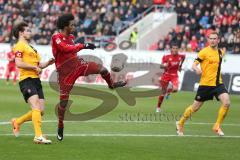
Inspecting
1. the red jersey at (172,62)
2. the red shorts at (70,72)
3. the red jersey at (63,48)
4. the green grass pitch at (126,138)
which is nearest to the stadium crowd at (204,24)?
the red jersey at (172,62)

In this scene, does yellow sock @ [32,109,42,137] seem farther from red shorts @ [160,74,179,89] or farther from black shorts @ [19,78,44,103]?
red shorts @ [160,74,179,89]

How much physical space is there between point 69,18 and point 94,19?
2805 centimetres

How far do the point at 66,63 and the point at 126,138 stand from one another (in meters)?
2.08

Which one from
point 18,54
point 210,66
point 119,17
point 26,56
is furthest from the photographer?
point 119,17

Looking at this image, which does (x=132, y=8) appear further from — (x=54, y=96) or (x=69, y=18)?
(x=69, y=18)

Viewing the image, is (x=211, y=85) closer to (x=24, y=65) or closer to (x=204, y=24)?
(x=24, y=65)

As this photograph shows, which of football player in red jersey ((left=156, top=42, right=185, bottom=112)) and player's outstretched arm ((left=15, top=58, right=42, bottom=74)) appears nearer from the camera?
player's outstretched arm ((left=15, top=58, right=42, bottom=74))

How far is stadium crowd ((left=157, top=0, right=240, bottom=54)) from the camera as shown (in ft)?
113

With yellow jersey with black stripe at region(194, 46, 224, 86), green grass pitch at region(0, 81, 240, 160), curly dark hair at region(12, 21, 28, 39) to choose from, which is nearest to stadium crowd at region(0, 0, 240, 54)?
green grass pitch at region(0, 81, 240, 160)

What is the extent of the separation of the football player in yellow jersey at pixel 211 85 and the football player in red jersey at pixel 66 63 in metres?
2.13

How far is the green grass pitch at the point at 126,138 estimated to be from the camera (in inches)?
466

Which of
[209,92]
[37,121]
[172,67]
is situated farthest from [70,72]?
[172,67]

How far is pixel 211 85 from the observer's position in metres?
15.2

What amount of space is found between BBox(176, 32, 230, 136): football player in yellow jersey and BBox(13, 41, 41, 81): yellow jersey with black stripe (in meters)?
3.71
